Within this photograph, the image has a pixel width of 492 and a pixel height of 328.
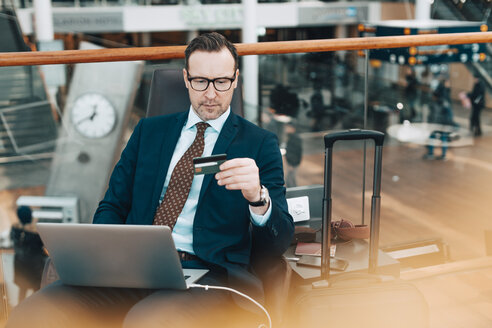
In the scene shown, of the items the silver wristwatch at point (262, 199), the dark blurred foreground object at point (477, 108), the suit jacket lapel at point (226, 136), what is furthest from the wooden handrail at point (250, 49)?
the dark blurred foreground object at point (477, 108)

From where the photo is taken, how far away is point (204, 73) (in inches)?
64.5

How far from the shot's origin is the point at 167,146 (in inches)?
70.9

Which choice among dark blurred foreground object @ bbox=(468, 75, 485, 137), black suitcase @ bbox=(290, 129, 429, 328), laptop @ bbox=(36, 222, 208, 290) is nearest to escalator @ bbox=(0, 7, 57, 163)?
laptop @ bbox=(36, 222, 208, 290)

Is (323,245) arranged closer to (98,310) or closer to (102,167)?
(98,310)

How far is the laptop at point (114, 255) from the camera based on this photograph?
4.62 ft

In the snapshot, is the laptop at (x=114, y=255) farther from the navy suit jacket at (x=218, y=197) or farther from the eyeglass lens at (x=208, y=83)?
the eyeglass lens at (x=208, y=83)

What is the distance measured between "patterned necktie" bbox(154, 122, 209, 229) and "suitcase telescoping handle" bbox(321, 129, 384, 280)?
0.40 m

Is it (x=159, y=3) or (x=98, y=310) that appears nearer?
(x=98, y=310)

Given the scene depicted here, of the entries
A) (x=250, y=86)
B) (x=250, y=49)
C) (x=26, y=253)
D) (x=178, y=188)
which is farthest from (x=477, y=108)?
(x=178, y=188)

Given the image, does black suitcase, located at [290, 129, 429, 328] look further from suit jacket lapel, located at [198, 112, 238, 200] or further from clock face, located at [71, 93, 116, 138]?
clock face, located at [71, 93, 116, 138]

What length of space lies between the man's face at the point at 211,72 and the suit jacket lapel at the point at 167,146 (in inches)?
5.9

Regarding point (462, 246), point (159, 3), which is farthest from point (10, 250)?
point (159, 3)

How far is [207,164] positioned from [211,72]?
0.35m

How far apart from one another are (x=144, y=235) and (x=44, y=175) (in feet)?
8.22
